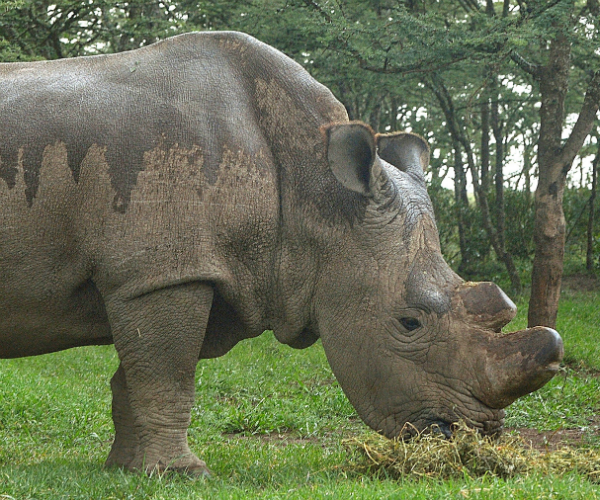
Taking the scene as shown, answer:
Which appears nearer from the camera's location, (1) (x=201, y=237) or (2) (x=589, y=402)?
(1) (x=201, y=237)

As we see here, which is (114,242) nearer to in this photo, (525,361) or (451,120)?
(525,361)

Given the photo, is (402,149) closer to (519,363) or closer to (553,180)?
(519,363)

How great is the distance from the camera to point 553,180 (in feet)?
33.8

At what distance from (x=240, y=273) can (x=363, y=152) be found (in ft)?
3.26

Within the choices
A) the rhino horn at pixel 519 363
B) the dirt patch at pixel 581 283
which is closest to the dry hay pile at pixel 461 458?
the rhino horn at pixel 519 363

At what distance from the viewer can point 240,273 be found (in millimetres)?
5469

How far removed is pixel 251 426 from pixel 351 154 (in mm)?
3044

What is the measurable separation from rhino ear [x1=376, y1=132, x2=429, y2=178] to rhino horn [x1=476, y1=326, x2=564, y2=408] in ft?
Result: 4.79

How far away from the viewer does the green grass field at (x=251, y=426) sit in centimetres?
461

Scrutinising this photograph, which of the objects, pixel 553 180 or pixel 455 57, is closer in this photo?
pixel 553 180

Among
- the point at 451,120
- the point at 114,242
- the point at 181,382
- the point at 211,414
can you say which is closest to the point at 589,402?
the point at 211,414

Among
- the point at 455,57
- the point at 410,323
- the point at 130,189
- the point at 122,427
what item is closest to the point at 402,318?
the point at 410,323

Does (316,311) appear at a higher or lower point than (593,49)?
lower

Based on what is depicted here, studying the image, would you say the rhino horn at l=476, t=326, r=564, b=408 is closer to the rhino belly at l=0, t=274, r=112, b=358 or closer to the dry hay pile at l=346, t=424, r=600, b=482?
the dry hay pile at l=346, t=424, r=600, b=482
